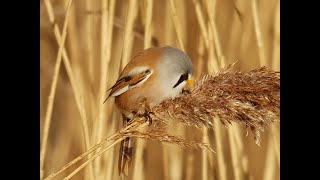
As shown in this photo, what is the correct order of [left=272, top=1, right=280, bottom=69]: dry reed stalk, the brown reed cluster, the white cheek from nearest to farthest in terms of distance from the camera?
the brown reed cluster < the white cheek < [left=272, top=1, right=280, bottom=69]: dry reed stalk

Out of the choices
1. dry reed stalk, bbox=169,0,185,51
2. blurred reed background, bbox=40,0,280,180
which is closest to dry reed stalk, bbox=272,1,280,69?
blurred reed background, bbox=40,0,280,180

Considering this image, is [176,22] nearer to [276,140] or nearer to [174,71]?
[174,71]

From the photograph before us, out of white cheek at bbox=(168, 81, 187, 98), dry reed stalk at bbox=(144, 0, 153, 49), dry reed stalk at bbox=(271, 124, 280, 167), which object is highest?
dry reed stalk at bbox=(144, 0, 153, 49)

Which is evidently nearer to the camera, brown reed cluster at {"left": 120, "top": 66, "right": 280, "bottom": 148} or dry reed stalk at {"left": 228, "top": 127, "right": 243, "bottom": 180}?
brown reed cluster at {"left": 120, "top": 66, "right": 280, "bottom": 148}

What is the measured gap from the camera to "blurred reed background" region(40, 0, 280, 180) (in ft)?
5.06

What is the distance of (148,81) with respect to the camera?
4.83 feet

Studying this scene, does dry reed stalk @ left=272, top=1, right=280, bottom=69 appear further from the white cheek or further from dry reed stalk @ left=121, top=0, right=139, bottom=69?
dry reed stalk @ left=121, top=0, right=139, bottom=69

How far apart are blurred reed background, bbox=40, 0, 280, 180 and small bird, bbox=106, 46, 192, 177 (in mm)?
33

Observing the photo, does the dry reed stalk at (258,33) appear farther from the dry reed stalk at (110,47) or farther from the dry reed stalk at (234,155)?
the dry reed stalk at (110,47)

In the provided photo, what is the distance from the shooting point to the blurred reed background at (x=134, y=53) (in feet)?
5.06

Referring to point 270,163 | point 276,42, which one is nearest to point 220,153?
point 270,163

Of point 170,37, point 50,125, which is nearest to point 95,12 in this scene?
point 170,37

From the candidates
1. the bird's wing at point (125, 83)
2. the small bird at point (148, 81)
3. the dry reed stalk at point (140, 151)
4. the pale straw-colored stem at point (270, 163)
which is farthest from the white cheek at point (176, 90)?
the pale straw-colored stem at point (270, 163)

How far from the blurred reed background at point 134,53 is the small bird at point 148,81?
33 millimetres
